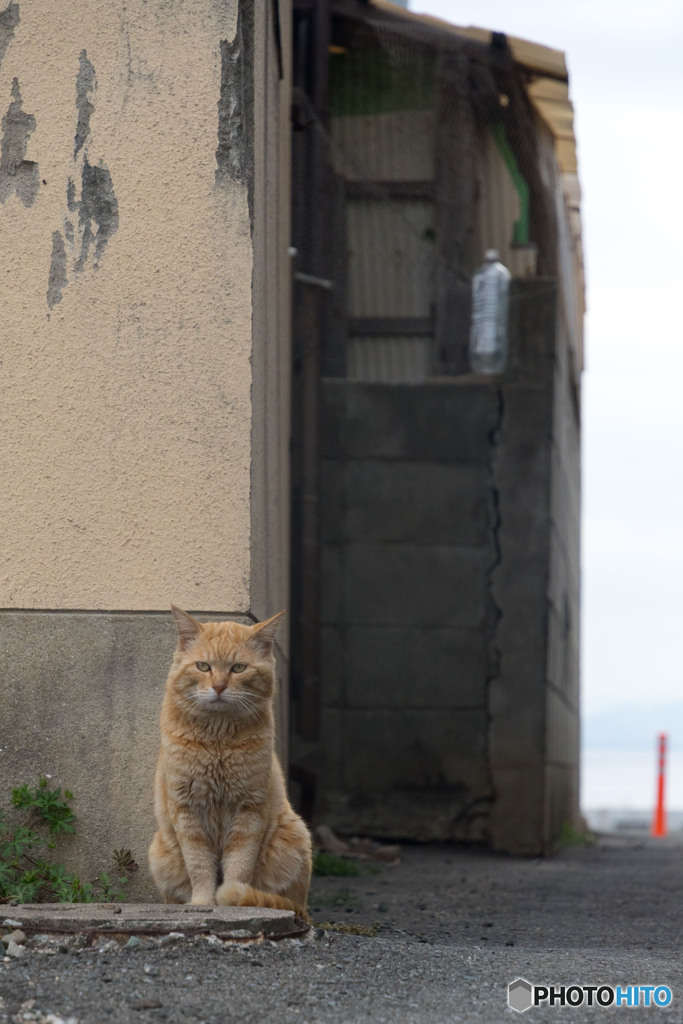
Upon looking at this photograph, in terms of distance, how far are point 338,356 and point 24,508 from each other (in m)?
4.21

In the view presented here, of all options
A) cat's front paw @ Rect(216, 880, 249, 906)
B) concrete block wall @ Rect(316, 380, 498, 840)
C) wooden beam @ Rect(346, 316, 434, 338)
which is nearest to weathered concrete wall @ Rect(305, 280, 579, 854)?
concrete block wall @ Rect(316, 380, 498, 840)

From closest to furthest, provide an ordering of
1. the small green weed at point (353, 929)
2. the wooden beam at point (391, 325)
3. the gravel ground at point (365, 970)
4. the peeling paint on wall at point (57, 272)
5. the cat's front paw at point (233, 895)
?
the gravel ground at point (365, 970) → the cat's front paw at point (233, 895) → the small green weed at point (353, 929) → the peeling paint on wall at point (57, 272) → the wooden beam at point (391, 325)

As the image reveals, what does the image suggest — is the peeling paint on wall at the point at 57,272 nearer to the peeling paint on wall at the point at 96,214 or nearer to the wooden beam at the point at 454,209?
the peeling paint on wall at the point at 96,214

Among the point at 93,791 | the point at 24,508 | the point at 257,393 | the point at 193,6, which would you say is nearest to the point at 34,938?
the point at 93,791

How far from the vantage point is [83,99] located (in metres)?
4.17

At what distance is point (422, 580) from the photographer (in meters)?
7.79

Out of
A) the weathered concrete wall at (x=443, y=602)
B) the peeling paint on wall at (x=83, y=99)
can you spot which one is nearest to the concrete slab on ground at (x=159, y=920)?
the peeling paint on wall at (x=83, y=99)

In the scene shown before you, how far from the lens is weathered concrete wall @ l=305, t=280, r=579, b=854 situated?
7.59 metres

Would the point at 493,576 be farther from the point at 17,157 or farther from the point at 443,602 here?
the point at 17,157

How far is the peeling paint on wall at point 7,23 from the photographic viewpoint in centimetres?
418

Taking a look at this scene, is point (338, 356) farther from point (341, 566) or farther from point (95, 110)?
point (95, 110)

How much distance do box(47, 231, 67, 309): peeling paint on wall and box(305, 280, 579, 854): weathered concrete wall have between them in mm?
3882

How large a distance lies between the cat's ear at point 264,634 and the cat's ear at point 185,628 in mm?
169

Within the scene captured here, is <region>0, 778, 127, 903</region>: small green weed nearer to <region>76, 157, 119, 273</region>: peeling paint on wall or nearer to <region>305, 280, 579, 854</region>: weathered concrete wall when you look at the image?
<region>76, 157, 119, 273</region>: peeling paint on wall
